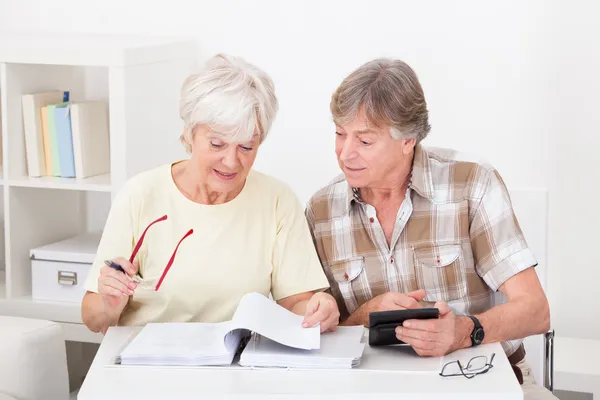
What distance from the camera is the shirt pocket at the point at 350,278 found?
2410mm

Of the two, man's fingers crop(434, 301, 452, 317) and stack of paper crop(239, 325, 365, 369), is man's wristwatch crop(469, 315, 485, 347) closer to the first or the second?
man's fingers crop(434, 301, 452, 317)

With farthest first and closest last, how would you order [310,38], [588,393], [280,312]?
[310,38] < [588,393] < [280,312]

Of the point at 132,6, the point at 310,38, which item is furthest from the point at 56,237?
the point at 310,38

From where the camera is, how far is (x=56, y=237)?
11.2 ft

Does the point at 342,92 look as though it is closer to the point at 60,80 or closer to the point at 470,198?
the point at 470,198

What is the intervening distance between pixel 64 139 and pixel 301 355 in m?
1.56

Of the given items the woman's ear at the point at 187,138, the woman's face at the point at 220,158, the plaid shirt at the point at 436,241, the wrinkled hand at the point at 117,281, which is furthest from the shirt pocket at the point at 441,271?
the wrinkled hand at the point at 117,281

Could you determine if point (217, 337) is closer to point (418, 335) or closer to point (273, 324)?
point (273, 324)

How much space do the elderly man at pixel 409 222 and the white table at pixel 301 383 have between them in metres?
0.38

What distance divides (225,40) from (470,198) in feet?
4.29

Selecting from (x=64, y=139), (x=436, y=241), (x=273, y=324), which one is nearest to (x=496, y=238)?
(x=436, y=241)

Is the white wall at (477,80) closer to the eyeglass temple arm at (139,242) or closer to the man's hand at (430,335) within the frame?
the eyeglass temple arm at (139,242)

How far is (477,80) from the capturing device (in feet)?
10.4

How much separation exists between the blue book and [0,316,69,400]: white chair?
674 millimetres
